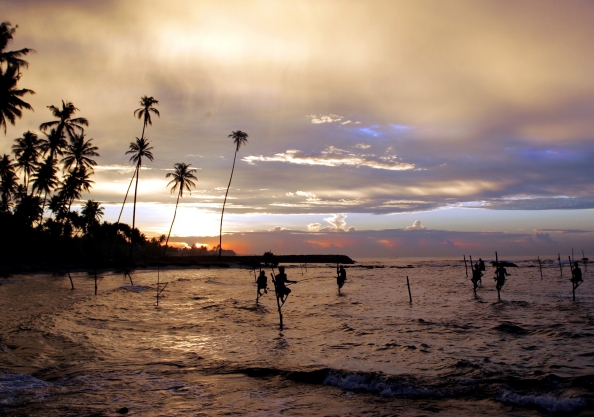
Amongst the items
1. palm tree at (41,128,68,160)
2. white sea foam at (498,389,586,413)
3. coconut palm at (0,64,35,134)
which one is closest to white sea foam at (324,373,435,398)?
white sea foam at (498,389,586,413)

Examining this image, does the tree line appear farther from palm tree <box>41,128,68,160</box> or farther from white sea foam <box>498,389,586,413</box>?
white sea foam <box>498,389,586,413</box>

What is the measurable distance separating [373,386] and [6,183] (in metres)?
69.5

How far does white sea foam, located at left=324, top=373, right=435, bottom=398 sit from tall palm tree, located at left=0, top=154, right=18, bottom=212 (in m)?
65.0

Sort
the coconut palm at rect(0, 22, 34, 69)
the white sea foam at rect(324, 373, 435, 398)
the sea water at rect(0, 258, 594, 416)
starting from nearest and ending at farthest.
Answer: the sea water at rect(0, 258, 594, 416)
the white sea foam at rect(324, 373, 435, 398)
the coconut palm at rect(0, 22, 34, 69)

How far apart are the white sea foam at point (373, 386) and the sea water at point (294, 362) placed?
41 mm

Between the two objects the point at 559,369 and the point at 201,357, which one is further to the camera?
the point at 201,357

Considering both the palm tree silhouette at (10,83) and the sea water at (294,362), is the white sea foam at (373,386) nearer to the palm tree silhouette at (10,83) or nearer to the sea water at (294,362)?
the sea water at (294,362)

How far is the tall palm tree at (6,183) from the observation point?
6041cm

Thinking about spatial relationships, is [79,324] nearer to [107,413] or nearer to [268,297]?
[107,413]

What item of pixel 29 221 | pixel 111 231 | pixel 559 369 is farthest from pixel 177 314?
pixel 111 231

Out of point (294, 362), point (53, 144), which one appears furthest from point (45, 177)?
point (294, 362)

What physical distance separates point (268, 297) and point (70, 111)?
44755mm

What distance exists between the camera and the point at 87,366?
39.3 feet

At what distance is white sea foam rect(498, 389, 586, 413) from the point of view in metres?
8.78
